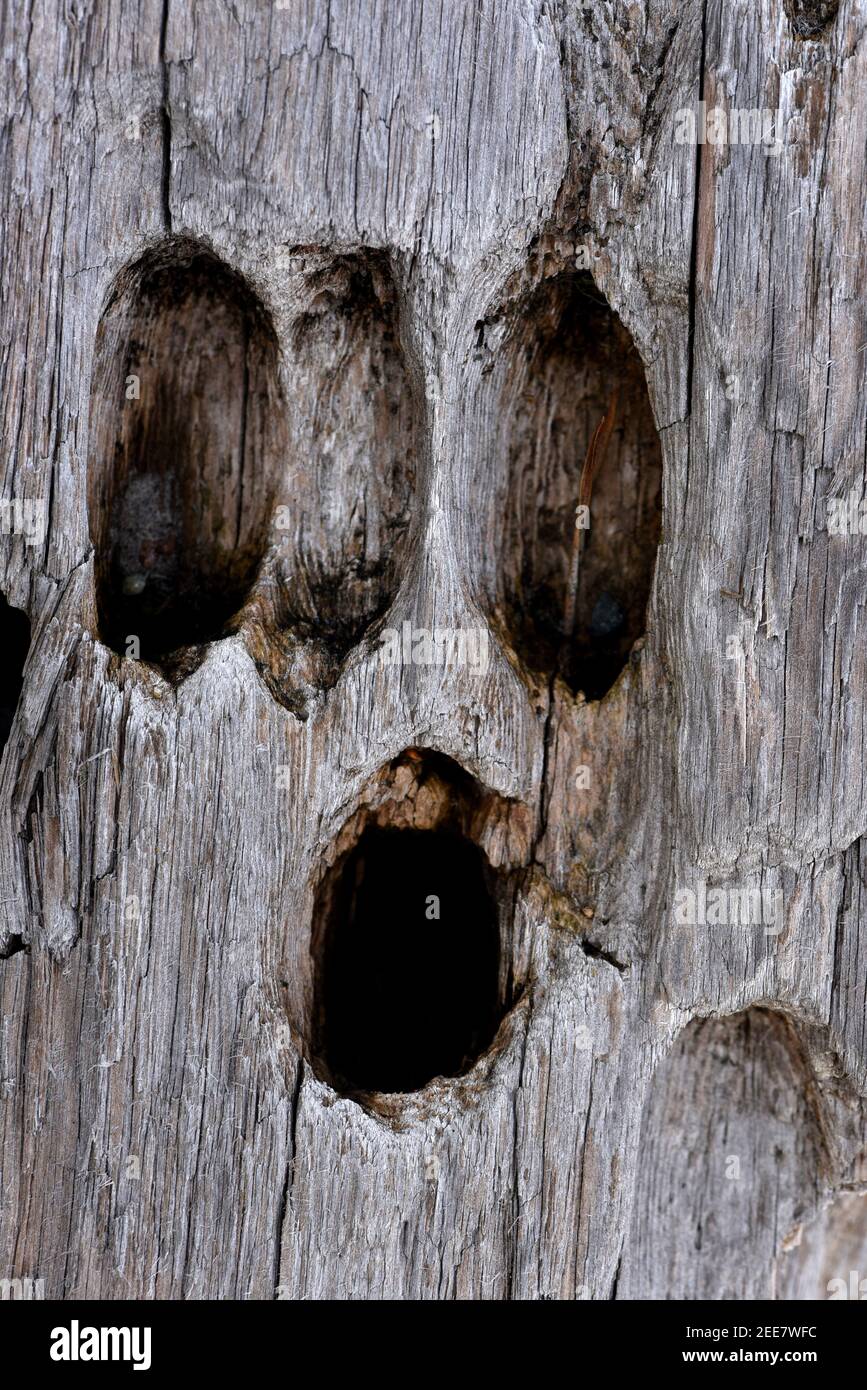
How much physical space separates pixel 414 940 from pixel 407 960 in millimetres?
52

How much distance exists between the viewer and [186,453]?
2.78 m

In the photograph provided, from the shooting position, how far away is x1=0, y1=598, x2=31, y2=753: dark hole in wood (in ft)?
8.75

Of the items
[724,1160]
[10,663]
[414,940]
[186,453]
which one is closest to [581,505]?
[186,453]

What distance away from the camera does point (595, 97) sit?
2633 millimetres

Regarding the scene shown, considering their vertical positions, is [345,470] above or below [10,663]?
above

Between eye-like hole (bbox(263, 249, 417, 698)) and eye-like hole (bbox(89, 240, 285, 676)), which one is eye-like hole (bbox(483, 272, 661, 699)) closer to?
eye-like hole (bbox(263, 249, 417, 698))

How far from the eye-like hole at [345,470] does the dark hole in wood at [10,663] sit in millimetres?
614

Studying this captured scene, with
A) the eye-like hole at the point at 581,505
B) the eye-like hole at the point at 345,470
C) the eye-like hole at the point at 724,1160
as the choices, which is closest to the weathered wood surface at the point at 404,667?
the eye-like hole at the point at 345,470

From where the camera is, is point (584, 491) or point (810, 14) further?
point (584, 491)

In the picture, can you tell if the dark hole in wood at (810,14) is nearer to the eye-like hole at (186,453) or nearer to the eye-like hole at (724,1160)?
the eye-like hole at (186,453)

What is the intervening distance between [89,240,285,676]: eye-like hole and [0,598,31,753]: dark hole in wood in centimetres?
21

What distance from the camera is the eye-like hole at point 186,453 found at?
273cm

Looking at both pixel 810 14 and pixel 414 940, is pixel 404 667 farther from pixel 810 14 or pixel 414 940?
pixel 810 14

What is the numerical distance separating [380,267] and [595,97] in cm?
64
